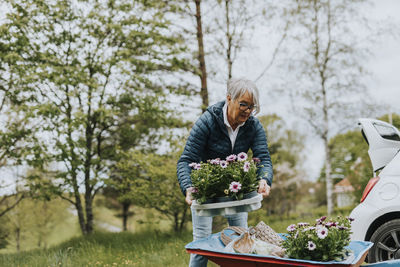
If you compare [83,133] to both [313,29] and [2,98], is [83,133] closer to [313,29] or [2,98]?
[2,98]

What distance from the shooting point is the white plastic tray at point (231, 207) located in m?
2.15

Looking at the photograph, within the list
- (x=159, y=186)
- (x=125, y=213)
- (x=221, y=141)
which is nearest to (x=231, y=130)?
(x=221, y=141)

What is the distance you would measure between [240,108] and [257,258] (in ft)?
2.94

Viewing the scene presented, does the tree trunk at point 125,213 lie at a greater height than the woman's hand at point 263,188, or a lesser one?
lesser

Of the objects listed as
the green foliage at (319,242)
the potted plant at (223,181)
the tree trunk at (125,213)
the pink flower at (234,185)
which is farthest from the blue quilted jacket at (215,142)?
the tree trunk at (125,213)

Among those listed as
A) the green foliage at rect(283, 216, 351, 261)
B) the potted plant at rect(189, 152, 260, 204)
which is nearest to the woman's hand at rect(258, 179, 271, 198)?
the potted plant at rect(189, 152, 260, 204)

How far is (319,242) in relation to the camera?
1.98 m

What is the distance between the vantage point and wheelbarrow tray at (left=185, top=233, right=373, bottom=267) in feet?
5.90

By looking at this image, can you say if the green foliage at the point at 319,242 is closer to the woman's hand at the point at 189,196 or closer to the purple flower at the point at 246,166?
the purple flower at the point at 246,166

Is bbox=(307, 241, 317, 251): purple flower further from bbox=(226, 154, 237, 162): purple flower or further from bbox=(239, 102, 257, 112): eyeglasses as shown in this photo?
bbox=(239, 102, 257, 112): eyeglasses

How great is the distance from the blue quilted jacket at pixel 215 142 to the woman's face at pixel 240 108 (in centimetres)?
11

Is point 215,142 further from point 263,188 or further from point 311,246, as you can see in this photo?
point 311,246

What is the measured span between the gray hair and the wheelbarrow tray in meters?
0.87

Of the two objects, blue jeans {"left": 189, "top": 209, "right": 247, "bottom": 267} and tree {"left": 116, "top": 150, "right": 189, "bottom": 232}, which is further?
tree {"left": 116, "top": 150, "right": 189, "bottom": 232}
